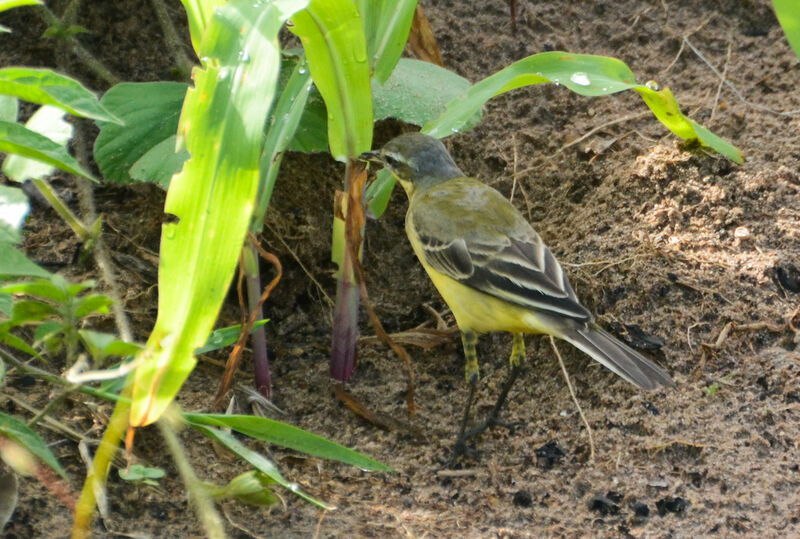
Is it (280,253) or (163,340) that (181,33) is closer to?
(280,253)

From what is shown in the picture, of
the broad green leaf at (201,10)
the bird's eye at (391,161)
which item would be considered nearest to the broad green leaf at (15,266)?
the broad green leaf at (201,10)

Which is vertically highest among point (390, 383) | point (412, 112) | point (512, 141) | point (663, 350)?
point (412, 112)

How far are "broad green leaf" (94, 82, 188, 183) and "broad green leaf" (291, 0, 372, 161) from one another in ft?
2.84

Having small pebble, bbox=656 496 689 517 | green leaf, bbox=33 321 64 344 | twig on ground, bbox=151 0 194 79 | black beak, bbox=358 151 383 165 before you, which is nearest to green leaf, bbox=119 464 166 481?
green leaf, bbox=33 321 64 344

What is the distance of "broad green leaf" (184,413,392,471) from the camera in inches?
122

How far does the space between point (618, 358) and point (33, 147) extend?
2234mm

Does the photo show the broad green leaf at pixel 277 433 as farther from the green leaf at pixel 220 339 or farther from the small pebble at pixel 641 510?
the small pebble at pixel 641 510

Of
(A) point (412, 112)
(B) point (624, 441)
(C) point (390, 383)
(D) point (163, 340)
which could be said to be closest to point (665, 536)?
(B) point (624, 441)

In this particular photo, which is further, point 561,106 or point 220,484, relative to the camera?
point 561,106

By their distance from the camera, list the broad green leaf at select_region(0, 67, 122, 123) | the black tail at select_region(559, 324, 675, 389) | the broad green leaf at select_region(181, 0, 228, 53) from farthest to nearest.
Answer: the black tail at select_region(559, 324, 675, 389), the broad green leaf at select_region(181, 0, 228, 53), the broad green leaf at select_region(0, 67, 122, 123)

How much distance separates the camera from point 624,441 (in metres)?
3.73

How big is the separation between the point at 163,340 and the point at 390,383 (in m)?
1.90

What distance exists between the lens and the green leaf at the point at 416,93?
14.4ft

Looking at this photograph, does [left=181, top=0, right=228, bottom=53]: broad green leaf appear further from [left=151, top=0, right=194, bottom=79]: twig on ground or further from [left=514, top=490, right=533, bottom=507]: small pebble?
[left=514, top=490, right=533, bottom=507]: small pebble
